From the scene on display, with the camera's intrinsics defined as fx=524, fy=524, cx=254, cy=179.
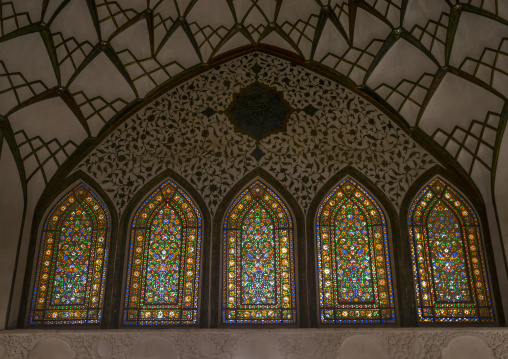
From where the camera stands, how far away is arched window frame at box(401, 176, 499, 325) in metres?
7.27

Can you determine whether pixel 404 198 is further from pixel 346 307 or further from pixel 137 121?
pixel 137 121

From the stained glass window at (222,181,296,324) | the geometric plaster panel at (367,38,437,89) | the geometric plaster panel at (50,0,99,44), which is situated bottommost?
the stained glass window at (222,181,296,324)

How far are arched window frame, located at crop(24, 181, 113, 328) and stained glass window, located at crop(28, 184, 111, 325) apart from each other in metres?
0.02

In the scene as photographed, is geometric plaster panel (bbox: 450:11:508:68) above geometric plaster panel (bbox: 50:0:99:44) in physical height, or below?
below

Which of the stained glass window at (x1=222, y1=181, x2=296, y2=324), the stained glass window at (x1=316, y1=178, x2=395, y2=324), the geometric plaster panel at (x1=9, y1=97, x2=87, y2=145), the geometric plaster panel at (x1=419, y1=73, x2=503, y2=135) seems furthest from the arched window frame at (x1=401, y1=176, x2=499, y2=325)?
the geometric plaster panel at (x1=9, y1=97, x2=87, y2=145)

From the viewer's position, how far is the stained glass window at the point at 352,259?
24.3 feet

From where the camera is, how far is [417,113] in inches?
312

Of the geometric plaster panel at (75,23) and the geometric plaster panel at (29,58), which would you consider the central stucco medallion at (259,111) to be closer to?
the geometric plaster panel at (75,23)

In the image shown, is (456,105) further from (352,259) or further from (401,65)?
(352,259)

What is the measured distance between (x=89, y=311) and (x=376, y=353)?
4017 millimetres

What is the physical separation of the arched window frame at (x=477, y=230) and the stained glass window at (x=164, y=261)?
3.11 m

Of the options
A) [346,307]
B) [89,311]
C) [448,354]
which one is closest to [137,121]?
[89,311]

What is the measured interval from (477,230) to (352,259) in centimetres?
190

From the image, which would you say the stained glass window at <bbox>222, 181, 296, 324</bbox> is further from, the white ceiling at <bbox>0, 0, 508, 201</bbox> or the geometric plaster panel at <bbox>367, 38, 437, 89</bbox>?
the geometric plaster panel at <bbox>367, 38, 437, 89</bbox>
